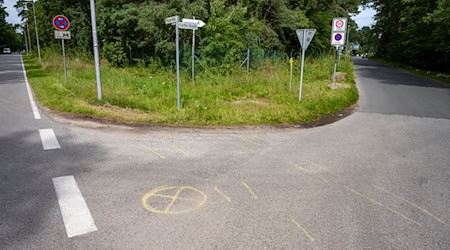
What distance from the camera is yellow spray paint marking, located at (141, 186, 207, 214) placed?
3389 millimetres

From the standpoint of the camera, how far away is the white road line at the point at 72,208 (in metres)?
2.96

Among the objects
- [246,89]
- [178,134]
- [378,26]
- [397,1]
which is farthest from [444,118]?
[378,26]

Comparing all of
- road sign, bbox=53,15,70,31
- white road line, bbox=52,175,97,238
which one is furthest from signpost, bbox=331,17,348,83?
white road line, bbox=52,175,97,238

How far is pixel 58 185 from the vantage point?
3.88 metres

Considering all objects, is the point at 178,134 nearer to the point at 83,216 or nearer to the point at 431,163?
the point at 83,216

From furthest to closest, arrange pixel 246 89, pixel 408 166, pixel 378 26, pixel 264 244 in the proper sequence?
pixel 378 26 → pixel 246 89 → pixel 408 166 → pixel 264 244

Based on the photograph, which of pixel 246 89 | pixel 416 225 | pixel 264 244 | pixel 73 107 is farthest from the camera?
pixel 246 89

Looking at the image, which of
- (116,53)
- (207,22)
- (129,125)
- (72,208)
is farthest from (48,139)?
(116,53)

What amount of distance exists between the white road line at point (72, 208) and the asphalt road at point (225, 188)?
24 mm

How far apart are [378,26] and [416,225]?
5443 centimetres

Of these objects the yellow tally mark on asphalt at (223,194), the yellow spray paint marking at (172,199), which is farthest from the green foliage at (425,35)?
the yellow spray paint marking at (172,199)

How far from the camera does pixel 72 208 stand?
3.33 meters

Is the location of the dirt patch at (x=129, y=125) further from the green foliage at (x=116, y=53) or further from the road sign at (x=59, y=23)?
the green foliage at (x=116, y=53)

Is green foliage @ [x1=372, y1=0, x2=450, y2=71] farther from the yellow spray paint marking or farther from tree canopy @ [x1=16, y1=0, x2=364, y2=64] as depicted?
the yellow spray paint marking
